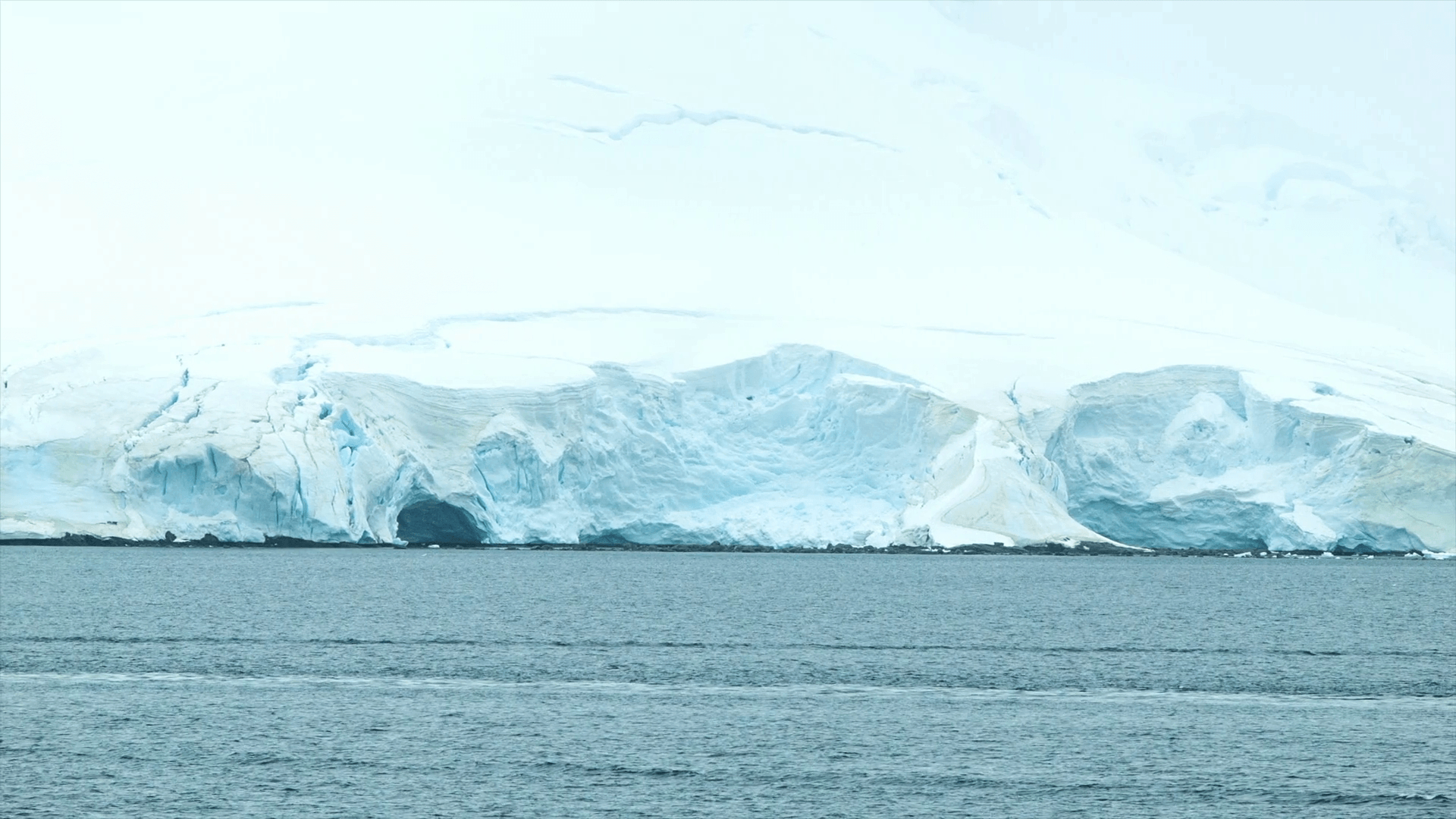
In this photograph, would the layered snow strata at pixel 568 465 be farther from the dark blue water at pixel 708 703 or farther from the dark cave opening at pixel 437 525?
the dark blue water at pixel 708 703

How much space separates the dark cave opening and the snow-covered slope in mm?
138

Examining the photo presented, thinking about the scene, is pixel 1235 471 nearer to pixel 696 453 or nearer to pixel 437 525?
pixel 696 453

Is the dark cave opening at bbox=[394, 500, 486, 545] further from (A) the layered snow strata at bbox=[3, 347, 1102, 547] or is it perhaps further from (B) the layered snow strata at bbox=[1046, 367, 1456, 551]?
(B) the layered snow strata at bbox=[1046, 367, 1456, 551]

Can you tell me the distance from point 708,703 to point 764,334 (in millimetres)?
21937

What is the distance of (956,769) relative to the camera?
12.2 meters

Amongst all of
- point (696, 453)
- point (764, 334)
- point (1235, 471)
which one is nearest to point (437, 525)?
point (696, 453)

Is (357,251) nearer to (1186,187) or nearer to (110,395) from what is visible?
(110,395)

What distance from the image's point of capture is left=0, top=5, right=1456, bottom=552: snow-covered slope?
29.7 m

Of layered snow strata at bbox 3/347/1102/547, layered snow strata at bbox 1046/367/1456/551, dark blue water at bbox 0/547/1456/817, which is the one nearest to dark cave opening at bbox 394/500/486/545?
layered snow strata at bbox 3/347/1102/547

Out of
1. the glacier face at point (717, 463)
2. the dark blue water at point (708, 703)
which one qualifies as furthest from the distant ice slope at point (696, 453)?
the dark blue water at point (708, 703)

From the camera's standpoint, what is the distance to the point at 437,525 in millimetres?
33062

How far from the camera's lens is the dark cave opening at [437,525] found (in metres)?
30.7

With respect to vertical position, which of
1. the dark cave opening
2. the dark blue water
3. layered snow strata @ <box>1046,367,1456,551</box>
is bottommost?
the dark cave opening

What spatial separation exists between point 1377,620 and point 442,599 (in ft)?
47.9
